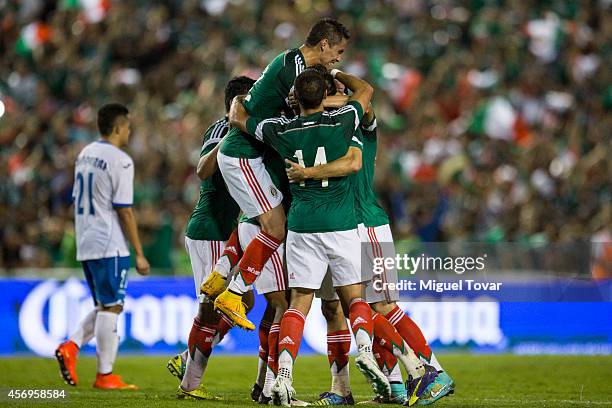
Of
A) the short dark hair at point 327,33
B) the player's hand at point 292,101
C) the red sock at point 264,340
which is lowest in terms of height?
the red sock at point 264,340

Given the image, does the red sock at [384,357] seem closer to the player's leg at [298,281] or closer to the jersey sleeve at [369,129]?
the player's leg at [298,281]

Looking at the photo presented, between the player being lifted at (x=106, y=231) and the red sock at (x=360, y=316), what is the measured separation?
9.74ft

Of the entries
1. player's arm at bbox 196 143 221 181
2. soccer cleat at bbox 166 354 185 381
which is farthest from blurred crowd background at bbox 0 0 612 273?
player's arm at bbox 196 143 221 181

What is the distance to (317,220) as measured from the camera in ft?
27.9

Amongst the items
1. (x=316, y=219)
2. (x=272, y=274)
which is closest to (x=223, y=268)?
(x=272, y=274)

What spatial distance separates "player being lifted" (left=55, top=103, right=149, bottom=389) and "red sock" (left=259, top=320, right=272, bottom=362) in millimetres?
1867

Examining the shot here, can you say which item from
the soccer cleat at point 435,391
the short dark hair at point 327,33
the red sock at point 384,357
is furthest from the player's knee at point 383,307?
the short dark hair at point 327,33

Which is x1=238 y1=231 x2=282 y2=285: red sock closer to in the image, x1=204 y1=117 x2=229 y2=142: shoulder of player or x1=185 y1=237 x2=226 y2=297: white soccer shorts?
x1=185 y1=237 x2=226 y2=297: white soccer shorts

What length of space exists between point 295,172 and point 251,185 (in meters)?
0.55

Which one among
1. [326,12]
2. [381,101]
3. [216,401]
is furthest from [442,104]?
[216,401]

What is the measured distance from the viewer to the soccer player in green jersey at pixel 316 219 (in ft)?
27.9

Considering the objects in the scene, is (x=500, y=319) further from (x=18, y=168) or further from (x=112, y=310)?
(x=18, y=168)

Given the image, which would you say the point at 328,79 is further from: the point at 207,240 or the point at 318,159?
the point at 207,240

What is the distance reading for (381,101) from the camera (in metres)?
19.7
